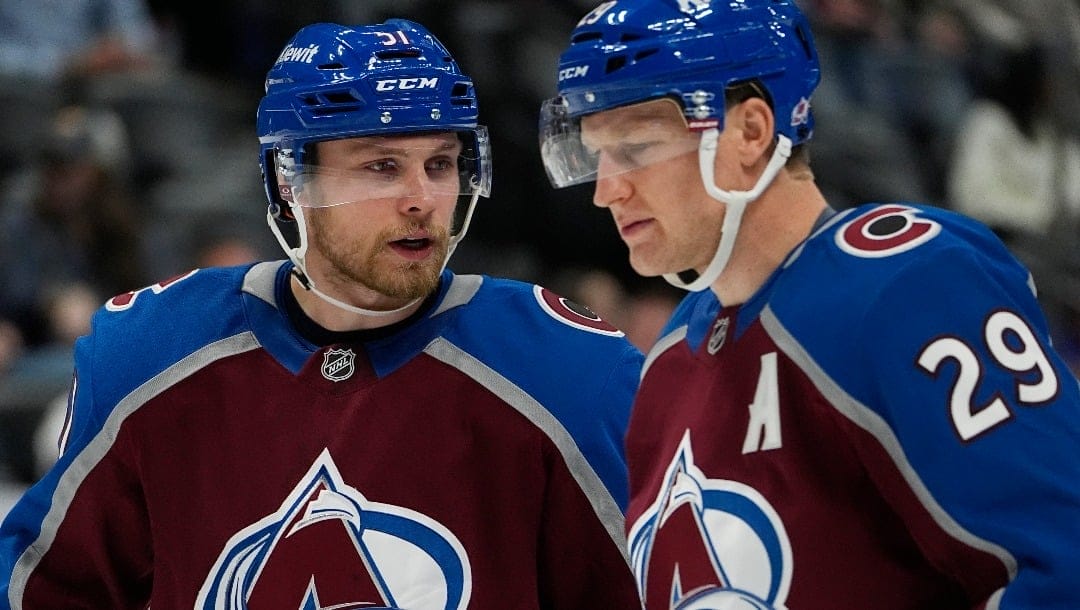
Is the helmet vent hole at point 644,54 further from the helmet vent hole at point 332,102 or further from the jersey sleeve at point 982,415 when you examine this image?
the helmet vent hole at point 332,102

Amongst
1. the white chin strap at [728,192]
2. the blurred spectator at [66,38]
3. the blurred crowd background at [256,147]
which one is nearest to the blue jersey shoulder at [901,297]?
the white chin strap at [728,192]

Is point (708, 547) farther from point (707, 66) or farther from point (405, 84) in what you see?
point (405, 84)

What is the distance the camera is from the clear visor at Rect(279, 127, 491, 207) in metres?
2.30

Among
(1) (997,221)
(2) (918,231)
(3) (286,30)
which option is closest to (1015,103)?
(1) (997,221)

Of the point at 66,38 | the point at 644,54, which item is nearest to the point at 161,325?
the point at 644,54

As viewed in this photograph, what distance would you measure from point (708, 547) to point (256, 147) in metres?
4.73

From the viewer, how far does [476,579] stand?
7.27 feet

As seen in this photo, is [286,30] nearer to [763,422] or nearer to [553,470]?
[553,470]

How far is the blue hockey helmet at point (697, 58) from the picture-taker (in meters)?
1.85

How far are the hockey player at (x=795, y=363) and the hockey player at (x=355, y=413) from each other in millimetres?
252

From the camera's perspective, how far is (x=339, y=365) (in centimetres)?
230

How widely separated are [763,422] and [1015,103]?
450cm

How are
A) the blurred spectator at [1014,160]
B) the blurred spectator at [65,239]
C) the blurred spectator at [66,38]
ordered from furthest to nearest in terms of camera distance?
1. the blurred spectator at [66,38]
2. the blurred spectator at [1014,160]
3. the blurred spectator at [65,239]

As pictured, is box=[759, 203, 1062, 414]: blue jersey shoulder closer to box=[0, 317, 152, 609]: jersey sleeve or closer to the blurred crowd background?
box=[0, 317, 152, 609]: jersey sleeve
